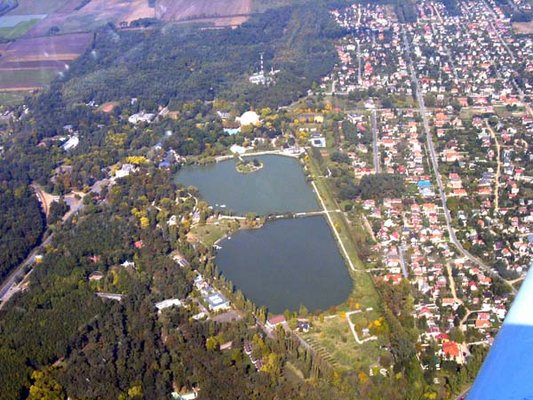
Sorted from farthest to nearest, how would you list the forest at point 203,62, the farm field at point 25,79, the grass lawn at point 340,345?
the farm field at point 25,79, the forest at point 203,62, the grass lawn at point 340,345

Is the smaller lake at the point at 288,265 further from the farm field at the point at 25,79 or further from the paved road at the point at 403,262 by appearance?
the farm field at the point at 25,79

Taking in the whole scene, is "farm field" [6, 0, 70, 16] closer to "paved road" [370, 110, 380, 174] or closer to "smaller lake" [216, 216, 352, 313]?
"paved road" [370, 110, 380, 174]

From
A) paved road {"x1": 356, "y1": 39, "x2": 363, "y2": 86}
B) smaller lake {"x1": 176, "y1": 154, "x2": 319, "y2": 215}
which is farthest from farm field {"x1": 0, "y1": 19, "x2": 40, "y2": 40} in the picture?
smaller lake {"x1": 176, "y1": 154, "x2": 319, "y2": 215}

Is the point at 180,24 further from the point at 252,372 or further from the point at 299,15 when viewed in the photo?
the point at 252,372

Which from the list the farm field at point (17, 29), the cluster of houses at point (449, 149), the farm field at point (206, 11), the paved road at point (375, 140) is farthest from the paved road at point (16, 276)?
the farm field at point (206, 11)

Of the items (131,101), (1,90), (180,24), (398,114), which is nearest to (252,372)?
(398,114)

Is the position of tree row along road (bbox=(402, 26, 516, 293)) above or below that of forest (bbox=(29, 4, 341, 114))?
below
